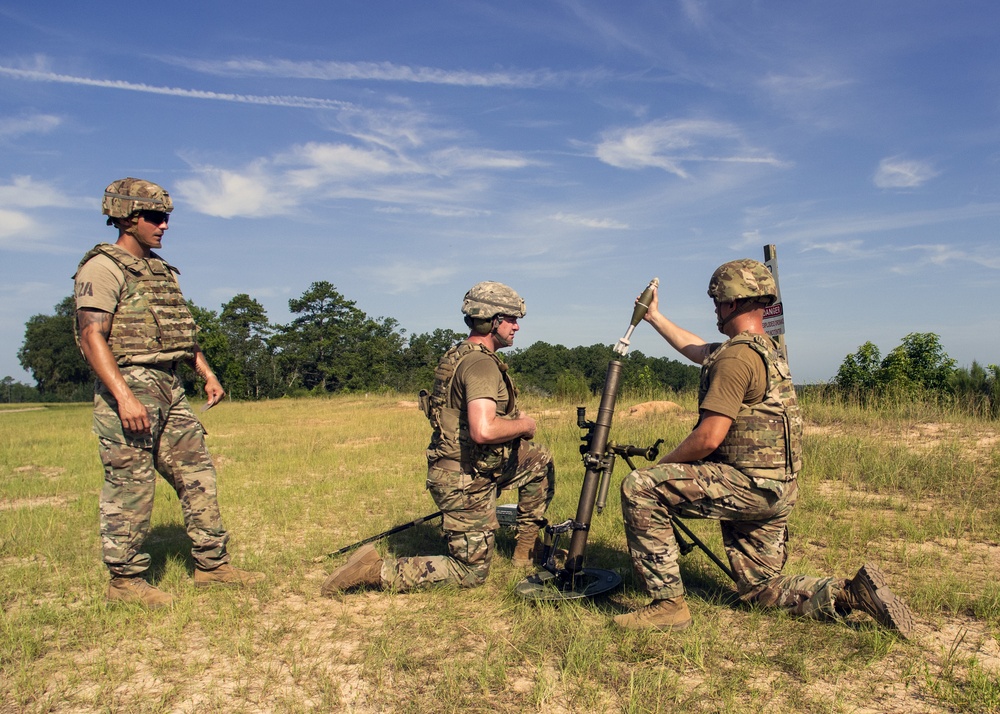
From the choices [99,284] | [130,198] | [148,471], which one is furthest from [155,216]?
[148,471]

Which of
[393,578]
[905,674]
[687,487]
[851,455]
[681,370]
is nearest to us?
[905,674]

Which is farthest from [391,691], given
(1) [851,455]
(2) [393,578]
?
(1) [851,455]

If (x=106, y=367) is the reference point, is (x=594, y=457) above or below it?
below

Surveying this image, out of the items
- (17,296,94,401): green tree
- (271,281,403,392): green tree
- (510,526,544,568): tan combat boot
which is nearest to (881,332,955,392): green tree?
(510,526,544,568): tan combat boot

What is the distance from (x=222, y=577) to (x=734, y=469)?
380 centimetres

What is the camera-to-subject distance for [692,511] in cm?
398

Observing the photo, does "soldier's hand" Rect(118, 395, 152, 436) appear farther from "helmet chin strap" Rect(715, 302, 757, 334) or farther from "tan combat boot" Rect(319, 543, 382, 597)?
"helmet chin strap" Rect(715, 302, 757, 334)

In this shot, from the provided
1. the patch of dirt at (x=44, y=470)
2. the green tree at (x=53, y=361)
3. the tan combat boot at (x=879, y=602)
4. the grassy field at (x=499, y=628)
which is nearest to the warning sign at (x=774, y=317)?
the grassy field at (x=499, y=628)

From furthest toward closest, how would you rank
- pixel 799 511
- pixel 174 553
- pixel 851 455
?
1. pixel 851 455
2. pixel 799 511
3. pixel 174 553

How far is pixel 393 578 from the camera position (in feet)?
15.9

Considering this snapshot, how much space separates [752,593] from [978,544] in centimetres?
261

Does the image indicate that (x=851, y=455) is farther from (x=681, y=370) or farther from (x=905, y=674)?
(x=681, y=370)

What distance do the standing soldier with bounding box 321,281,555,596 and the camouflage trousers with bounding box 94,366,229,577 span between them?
3.64 ft

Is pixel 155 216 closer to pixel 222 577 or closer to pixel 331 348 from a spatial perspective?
pixel 222 577
